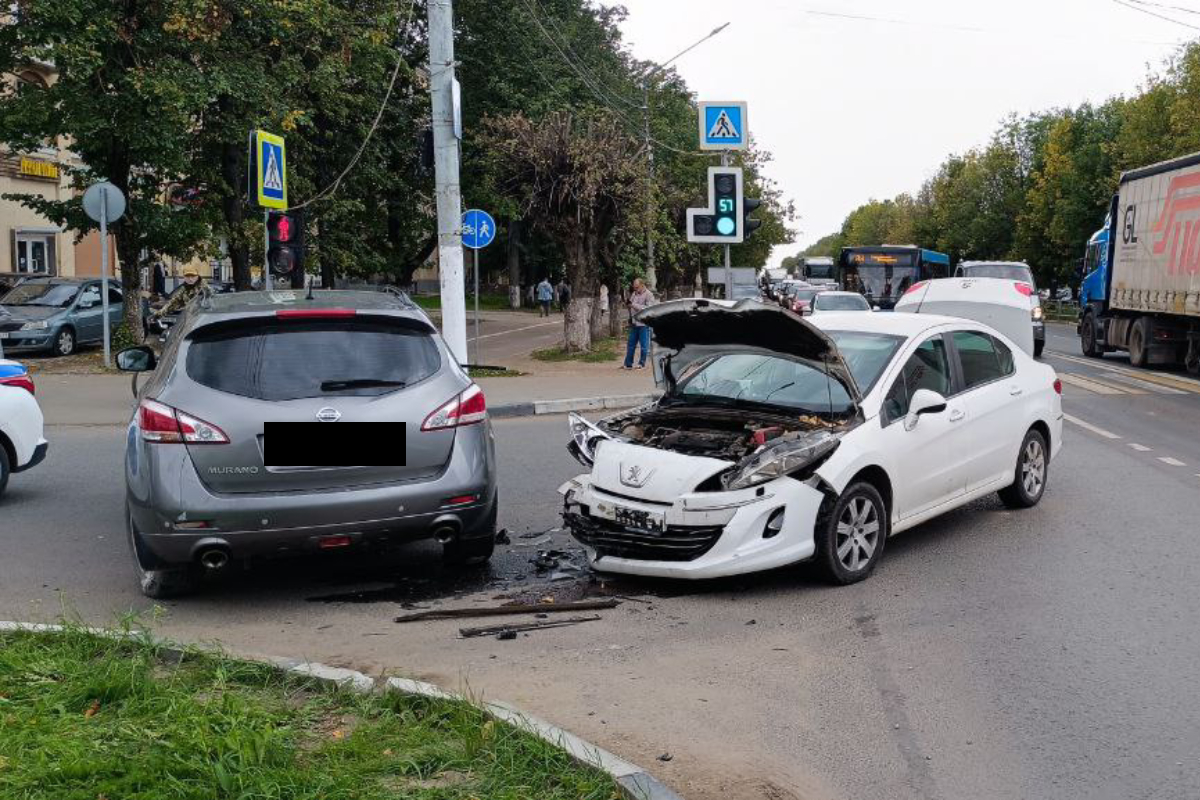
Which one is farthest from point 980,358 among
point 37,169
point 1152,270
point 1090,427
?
point 37,169

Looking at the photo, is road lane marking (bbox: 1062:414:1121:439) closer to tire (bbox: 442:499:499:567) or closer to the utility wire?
tire (bbox: 442:499:499:567)

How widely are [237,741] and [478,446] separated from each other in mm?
2837

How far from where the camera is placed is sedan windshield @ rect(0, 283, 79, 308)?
25812mm

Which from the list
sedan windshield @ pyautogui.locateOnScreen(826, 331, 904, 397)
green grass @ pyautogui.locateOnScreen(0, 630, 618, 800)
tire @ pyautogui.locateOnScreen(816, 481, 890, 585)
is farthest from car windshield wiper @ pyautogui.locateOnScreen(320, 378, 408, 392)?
sedan windshield @ pyautogui.locateOnScreen(826, 331, 904, 397)

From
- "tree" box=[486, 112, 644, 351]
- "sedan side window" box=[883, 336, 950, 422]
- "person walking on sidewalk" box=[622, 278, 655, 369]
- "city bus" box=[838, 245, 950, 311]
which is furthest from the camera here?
"city bus" box=[838, 245, 950, 311]

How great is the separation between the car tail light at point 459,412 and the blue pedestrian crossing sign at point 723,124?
36.3 feet

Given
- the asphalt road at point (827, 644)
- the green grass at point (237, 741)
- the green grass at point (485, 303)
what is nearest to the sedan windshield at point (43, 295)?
the asphalt road at point (827, 644)

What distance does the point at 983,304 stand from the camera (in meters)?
19.8

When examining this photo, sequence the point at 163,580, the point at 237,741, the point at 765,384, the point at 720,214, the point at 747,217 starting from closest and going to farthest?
the point at 237,741 < the point at 163,580 < the point at 765,384 < the point at 720,214 < the point at 747,217

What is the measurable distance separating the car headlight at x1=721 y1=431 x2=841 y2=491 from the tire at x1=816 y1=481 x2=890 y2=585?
307mm

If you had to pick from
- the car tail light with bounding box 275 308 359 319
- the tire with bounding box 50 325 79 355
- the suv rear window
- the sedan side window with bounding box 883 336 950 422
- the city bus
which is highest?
the city bus

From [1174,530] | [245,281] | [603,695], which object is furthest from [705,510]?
[245,281]

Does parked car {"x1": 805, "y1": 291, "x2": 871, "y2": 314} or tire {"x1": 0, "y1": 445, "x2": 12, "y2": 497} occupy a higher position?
parked car {"x1": 805, "y1": 291, "x2": 871, "y2": 314}

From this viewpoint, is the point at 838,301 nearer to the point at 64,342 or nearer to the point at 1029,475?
the point at 64,342
